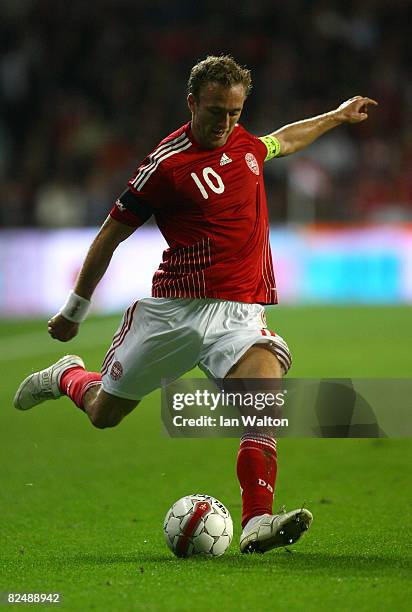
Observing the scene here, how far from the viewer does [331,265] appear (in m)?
18.1

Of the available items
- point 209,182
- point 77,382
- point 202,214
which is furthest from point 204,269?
point 77,382

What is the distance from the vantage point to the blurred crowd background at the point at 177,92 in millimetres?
18484

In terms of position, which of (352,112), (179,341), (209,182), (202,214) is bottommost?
(179,341)

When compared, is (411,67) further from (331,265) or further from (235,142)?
(235,142)

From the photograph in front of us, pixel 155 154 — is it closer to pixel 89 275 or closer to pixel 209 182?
pixel 209 182

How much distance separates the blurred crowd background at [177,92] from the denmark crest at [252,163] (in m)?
12.5

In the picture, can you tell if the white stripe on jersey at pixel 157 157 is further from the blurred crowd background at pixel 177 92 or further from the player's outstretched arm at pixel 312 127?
the blurred crowd background at pixel 177 92

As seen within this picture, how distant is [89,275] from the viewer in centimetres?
547

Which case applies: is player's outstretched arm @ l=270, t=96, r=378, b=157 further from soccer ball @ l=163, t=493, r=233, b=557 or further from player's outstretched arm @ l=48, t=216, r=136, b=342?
soccer ball @ l=163, t=493, r=233, b=557

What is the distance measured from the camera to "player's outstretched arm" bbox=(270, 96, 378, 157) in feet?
19.7

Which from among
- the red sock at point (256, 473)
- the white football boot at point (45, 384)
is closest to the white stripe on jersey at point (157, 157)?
the red sock at point (256, 473)

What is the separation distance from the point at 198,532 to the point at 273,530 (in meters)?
0.31

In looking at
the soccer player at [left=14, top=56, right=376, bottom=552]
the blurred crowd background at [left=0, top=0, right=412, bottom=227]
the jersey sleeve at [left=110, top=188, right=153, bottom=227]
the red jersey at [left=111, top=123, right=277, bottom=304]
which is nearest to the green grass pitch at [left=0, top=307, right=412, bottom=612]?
the soccer player at [left=14, top=56, right=376, bottom=552]

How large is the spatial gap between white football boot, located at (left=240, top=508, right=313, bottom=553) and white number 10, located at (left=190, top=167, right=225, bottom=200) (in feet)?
4.72
